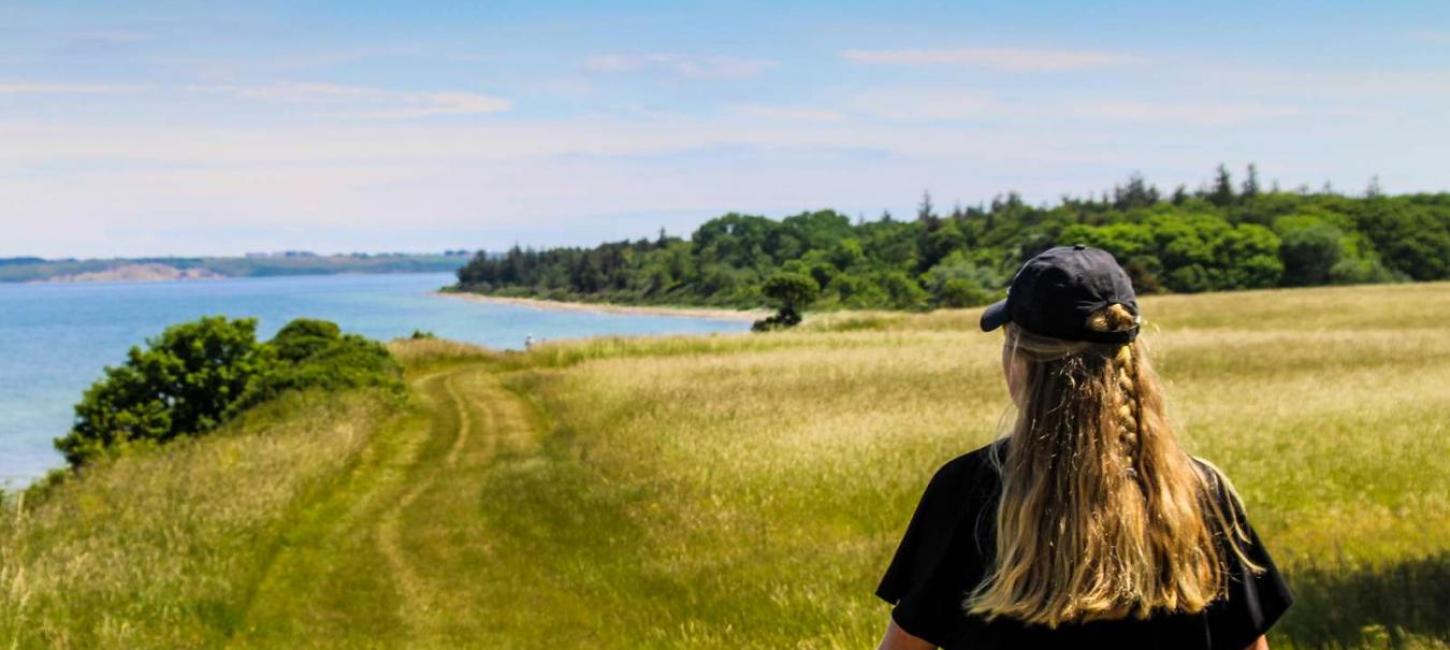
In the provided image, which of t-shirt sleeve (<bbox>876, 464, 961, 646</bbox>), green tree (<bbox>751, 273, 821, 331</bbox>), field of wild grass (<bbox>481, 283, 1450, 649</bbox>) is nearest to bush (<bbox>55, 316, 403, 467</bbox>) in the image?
field of wild grass (<bbox>481, 283, 1450, 649</bbox>)

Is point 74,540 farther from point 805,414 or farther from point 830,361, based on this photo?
point 830,361

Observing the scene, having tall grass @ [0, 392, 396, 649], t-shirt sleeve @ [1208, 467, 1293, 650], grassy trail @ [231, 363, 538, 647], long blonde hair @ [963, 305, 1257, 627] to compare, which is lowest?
grassy trail @ [231, 363, 538, 647]

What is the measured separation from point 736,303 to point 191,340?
15709 centimetres

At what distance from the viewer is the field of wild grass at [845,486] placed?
9.74 meters

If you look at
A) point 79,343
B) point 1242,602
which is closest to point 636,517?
point 1242,602

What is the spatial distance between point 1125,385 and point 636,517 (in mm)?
12774

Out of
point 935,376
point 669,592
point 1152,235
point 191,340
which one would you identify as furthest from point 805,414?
point 1152,235

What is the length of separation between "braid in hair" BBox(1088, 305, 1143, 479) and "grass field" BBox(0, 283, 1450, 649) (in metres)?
1.16

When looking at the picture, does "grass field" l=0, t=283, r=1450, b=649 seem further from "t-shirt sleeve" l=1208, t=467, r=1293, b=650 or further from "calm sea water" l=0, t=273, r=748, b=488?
"calm sea water" l=0, t=273, r=748, b=488

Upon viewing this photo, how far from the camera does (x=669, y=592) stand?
12.0m

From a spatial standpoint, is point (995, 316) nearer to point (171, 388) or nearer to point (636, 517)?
point (636, 517)

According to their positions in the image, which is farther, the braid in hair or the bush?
the bush

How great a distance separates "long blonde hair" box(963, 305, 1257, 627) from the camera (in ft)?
9.44

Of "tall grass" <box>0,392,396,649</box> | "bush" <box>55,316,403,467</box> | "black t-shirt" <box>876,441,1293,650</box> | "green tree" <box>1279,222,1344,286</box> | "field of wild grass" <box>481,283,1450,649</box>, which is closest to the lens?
"black t-shirt" <box>876,441,1293,650</box>
